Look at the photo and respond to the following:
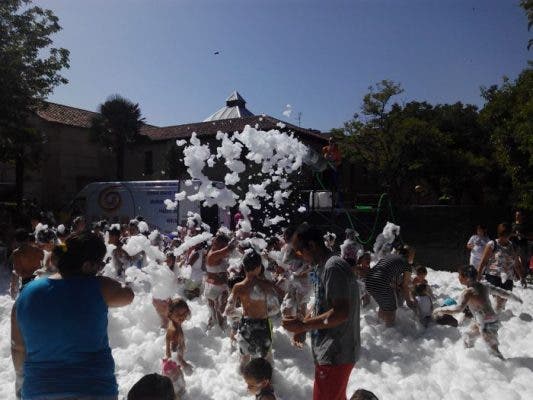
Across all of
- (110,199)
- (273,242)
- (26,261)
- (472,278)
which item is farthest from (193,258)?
(110,199)

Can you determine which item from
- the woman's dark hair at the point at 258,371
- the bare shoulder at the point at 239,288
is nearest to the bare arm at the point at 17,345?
the woman's dark hair at the point at 258,371

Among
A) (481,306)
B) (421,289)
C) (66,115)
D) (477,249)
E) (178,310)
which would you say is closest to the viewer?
(178,310)

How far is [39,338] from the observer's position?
2.70 metres

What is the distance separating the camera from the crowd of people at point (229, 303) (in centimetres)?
270

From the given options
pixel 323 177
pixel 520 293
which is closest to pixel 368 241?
pixel 323 177

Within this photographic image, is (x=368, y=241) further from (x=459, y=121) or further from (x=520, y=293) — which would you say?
(x=459, y=121)

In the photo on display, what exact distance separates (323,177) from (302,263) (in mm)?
6184

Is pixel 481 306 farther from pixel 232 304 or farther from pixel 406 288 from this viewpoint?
pixel 232 304

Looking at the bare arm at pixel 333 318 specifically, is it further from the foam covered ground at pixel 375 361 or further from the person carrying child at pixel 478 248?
the person carrying child at pixel 478 248

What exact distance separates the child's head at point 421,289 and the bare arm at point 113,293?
233 inches

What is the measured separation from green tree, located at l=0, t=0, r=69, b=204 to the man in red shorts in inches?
607

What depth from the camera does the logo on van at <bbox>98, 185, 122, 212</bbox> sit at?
1714 cm

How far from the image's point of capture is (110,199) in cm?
1734

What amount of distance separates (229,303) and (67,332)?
297cm
